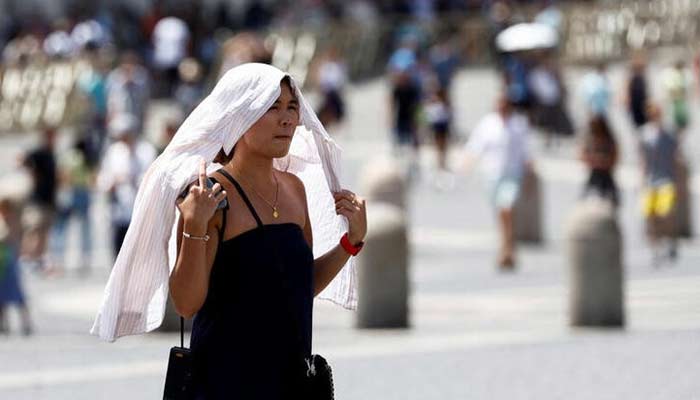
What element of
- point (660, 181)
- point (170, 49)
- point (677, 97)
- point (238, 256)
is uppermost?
point (170, 49)

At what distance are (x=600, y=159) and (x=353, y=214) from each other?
589 inches

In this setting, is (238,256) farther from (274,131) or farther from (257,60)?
(257,60)

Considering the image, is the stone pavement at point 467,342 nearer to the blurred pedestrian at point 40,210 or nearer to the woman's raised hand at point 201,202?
the blurred pedestrian at point 40,210

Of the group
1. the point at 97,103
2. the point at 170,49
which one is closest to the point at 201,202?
the point at 97,103

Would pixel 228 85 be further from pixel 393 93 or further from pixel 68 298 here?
pixel 393 93

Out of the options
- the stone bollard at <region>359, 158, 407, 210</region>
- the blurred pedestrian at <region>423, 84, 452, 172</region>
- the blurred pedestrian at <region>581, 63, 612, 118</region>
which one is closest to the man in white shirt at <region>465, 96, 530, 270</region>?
the stone bollard at <region>359, 158, 407, 210</region>

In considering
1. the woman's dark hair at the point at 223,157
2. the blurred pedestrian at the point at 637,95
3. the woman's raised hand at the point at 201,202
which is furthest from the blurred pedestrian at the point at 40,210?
the woman's raised hand at the point at 201,202

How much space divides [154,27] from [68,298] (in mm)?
23984

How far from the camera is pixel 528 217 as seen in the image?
78.1 feet

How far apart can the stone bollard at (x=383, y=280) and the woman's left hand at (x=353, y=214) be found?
932 cm

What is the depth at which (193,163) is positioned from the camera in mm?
6184

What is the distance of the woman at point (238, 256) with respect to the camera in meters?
6.19

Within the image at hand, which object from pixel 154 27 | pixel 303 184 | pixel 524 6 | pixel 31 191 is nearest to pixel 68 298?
pixel 31 191

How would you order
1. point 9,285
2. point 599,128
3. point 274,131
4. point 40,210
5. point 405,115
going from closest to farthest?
point 274,131 < point 9,285 < point 599,128 < point 40,210 < point 405,115
